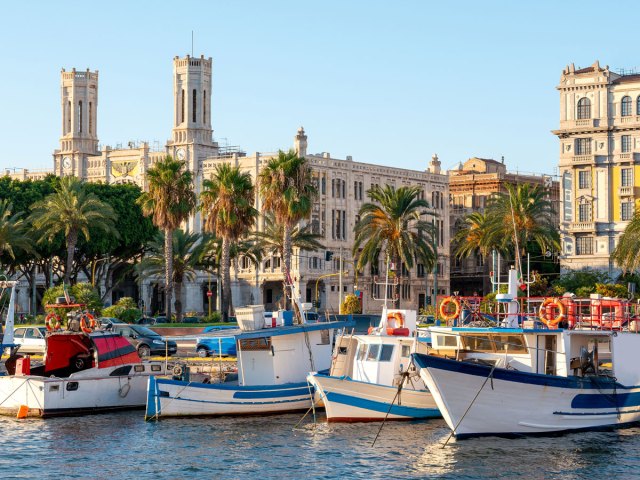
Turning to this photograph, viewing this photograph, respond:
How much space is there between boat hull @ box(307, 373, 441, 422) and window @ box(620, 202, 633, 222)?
7568cm

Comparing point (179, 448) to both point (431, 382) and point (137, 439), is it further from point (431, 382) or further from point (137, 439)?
point (431, 382)

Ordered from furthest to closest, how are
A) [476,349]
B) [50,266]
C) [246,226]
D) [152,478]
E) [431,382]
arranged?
[50,266]
[246,226]
[476,349]
[431,382]
[152,478]

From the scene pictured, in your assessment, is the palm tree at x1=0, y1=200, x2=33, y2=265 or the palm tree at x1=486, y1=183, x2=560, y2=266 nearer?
the palm tree at x1=0, y1=200, x2=33, y2=265

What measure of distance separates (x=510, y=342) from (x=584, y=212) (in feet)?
258

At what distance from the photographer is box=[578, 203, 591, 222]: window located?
385 ft

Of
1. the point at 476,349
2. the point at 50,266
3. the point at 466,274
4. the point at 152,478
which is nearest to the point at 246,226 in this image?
the point at 50,266

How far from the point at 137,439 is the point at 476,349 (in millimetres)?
11377

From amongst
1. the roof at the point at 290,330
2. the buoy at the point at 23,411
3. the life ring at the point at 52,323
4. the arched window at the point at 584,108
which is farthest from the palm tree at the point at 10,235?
the arched window at the point at 584,108

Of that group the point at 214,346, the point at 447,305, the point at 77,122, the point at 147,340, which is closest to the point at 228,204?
the point at 214,346

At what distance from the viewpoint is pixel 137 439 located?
40719 mm

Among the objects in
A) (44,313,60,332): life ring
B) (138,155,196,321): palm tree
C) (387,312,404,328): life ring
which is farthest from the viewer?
(138,155,196,321): palm tree

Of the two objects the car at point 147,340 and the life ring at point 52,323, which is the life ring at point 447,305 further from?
the car at point 147,340

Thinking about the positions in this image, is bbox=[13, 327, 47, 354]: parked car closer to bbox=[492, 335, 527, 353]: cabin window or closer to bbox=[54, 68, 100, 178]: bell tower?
bbox=[492, 335, 527, 353]: cabin window

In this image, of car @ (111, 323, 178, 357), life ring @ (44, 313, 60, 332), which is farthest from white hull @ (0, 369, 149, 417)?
car @ (111, 323, 178, 357)
